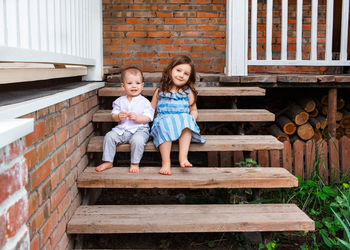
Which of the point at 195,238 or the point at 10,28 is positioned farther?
the point at 195,238

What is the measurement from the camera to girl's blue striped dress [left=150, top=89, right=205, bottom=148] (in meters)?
2.36

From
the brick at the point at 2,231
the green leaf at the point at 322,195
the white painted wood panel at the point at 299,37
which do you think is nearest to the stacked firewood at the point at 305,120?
the white painted wood panel at the point at 299,37

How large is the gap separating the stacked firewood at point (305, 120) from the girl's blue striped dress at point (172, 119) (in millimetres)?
1419

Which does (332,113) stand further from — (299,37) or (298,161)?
(299,37)

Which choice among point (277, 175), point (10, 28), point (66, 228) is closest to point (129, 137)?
point (66, 228)

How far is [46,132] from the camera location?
1579 millimetres

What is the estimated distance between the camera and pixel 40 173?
1477 millimetres

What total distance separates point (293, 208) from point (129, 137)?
3.74ft

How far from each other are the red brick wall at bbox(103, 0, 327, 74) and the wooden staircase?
2477mm

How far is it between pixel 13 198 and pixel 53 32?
1.26 metres

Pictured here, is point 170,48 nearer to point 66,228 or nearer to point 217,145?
point 217,145

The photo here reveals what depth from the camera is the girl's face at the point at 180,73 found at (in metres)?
2.64

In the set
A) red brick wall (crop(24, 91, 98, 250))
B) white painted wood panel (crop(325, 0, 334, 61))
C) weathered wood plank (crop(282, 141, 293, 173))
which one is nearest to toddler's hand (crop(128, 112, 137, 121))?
red brick wall (crop(24, 91, 98, 250))

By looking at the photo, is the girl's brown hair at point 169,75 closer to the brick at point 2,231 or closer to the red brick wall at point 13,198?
the red brick wall at point 13,198
